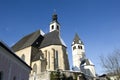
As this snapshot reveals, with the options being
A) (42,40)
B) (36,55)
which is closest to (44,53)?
(36,55)

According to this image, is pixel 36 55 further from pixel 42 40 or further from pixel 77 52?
pixel 77 52

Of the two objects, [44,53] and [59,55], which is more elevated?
[44,53]

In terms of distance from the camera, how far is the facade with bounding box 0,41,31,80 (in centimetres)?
1386

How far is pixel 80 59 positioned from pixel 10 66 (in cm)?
4707

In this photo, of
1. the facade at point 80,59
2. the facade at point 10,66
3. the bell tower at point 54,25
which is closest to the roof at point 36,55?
the bell tower at point 54,25

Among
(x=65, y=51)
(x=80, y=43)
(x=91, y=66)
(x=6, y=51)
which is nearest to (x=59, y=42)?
(x=65, y=51)

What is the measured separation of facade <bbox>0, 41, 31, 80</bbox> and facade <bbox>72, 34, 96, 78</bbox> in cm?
3825

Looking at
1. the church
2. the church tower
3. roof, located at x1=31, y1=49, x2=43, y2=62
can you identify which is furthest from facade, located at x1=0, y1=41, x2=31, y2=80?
the church tower

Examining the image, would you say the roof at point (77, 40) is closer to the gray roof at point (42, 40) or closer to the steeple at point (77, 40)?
the steeple at point (77, 40)

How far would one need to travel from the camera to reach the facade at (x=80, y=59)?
5500 centimetres

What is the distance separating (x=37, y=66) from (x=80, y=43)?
28294mm

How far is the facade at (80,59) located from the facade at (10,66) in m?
38.3

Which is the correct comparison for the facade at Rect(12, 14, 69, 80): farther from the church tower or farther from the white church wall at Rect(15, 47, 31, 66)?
the church tower

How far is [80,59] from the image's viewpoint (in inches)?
2394
